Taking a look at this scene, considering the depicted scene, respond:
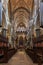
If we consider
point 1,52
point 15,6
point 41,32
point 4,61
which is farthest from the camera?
point 15,6

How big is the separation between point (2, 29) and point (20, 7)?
49.0 ft

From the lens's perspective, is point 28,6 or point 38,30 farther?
point 28,6

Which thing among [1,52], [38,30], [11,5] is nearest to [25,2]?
[11,5]

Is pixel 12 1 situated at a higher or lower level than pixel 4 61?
higher

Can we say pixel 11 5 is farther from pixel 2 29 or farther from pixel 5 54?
pixel 5 54

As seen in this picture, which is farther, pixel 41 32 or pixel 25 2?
pixel 25 2

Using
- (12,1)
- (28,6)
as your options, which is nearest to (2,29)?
(12,1)

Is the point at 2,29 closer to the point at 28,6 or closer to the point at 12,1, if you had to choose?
the point at 12,1

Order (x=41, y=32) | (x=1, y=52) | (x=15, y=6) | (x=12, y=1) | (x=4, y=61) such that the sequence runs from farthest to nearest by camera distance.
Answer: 1. (x=15, y=6)
2. (x=12, y=1)
3. (x=41, y=32)
4. (x=1, y=52)
5. (x=4, y=61)

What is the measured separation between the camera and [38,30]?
73.7ft

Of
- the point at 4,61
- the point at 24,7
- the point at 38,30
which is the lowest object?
the point at 4,61

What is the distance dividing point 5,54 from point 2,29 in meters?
12.6

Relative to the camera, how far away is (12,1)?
107 ft

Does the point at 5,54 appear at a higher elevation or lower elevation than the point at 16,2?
lower
